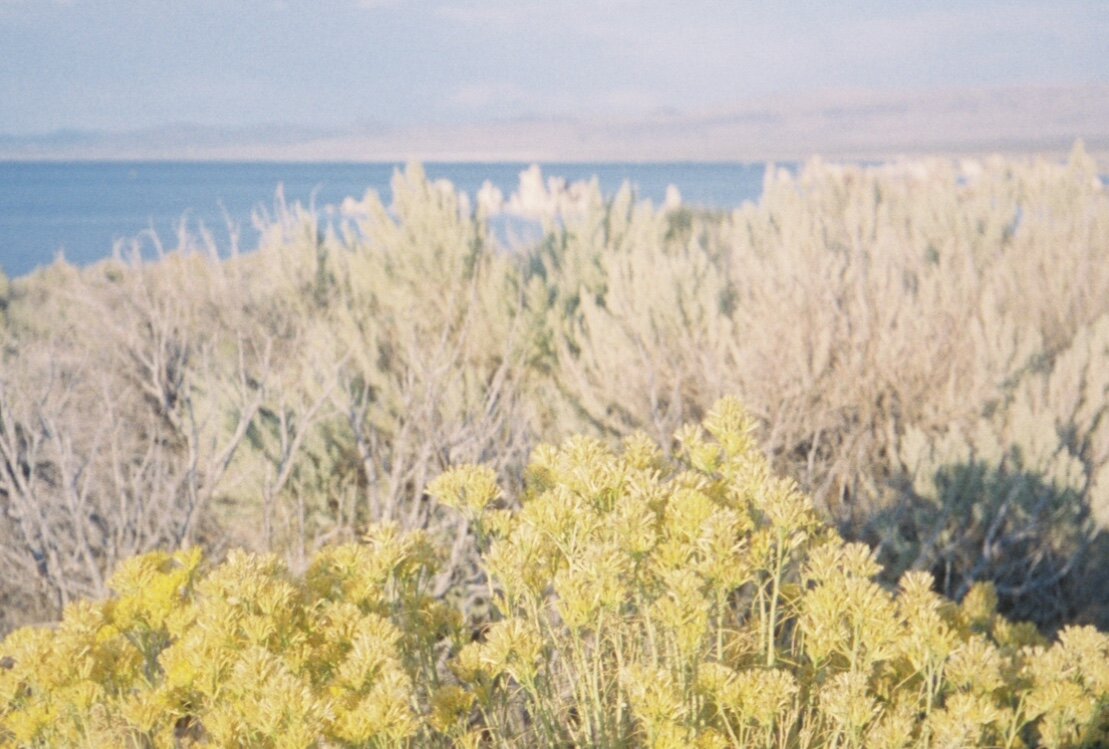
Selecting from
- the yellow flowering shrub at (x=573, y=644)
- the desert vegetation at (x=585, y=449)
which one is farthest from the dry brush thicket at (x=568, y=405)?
the yellow flowering shrub at (x=573, y=644)

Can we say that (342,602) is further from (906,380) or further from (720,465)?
(906,380)

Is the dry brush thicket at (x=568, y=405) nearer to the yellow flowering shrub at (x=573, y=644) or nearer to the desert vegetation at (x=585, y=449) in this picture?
the desert vegetation at (x=585, y=449)

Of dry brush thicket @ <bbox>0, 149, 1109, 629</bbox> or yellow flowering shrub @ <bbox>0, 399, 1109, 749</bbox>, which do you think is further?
dry brush thicket @ <bbox>0, 149, 1109, 629</bbox>

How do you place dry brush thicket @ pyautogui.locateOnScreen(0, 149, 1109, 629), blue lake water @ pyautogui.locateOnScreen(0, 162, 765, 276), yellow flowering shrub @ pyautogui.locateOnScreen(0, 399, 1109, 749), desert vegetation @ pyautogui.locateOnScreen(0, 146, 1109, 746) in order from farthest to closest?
blue lake water @ pyautogui.locateOnScreen(0, 162, 765, 276), dry brush thicket @ pyautogui.locateOnScreen(0, 149, 1109, 629), desert vegetation @ pyautogui.locateOnScreen(0, 146, 1109, 746), yellow flowering shrub @ pyautogui.locateOnScreen(0, 399, 1109, 749)

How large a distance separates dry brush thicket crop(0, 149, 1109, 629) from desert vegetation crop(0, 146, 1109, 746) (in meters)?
0.03

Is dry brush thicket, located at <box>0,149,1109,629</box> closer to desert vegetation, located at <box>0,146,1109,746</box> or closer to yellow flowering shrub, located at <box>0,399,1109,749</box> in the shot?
desert vegetation, located at <box>0,146,1109,746</box>

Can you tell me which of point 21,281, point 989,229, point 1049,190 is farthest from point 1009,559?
point 21,281

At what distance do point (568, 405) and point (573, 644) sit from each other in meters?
2.91

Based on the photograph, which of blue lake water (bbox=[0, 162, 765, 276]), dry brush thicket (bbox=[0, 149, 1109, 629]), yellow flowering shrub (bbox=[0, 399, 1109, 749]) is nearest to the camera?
yellow flowering shrub (bbox=[0, 399, 1109, 749])

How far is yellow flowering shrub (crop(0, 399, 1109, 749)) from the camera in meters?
1.30

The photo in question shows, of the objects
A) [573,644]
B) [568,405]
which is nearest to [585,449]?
[573,644]

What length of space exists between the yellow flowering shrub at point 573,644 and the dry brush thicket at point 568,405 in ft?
4.42

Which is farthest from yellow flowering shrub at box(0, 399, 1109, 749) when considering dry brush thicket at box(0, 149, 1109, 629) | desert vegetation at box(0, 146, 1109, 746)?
dry brush thicket at box(0, 149, 1109, 629)

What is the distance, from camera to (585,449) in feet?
5.04
